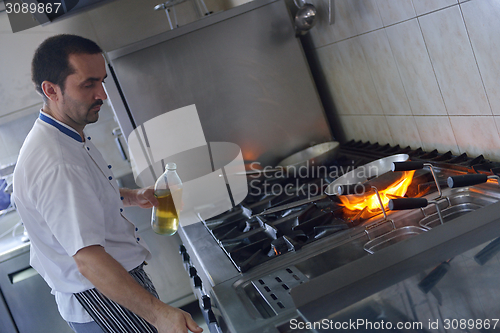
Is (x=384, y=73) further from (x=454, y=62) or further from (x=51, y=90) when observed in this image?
(x=51, y=90)

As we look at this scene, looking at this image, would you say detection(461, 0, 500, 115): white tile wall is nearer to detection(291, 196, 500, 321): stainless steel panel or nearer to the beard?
detection(291, 196, 500, 321): stainless steel panel

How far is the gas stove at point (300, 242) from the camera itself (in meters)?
0.72

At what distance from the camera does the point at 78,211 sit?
85 cm

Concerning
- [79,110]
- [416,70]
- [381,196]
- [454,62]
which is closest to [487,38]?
[454,62]

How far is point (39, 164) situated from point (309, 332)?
25.6 inches

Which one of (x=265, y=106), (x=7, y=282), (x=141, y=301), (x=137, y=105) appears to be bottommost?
(x=7, y=282)

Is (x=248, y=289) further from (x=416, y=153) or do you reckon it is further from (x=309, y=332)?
(x=416, y=153)

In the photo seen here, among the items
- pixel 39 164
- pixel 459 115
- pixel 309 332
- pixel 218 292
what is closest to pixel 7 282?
pixel 39 164

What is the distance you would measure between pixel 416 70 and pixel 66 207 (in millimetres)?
1017

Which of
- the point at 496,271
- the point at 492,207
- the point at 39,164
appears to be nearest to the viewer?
the point at 496,271

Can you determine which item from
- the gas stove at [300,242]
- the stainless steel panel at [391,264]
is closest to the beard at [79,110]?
the gas stove at [300,242]

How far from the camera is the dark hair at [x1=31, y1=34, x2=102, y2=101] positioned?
94 centimetres

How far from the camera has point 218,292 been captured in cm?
84

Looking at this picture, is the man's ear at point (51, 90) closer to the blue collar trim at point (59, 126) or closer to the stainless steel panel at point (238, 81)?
the blue collar trim at point (59, 126)
